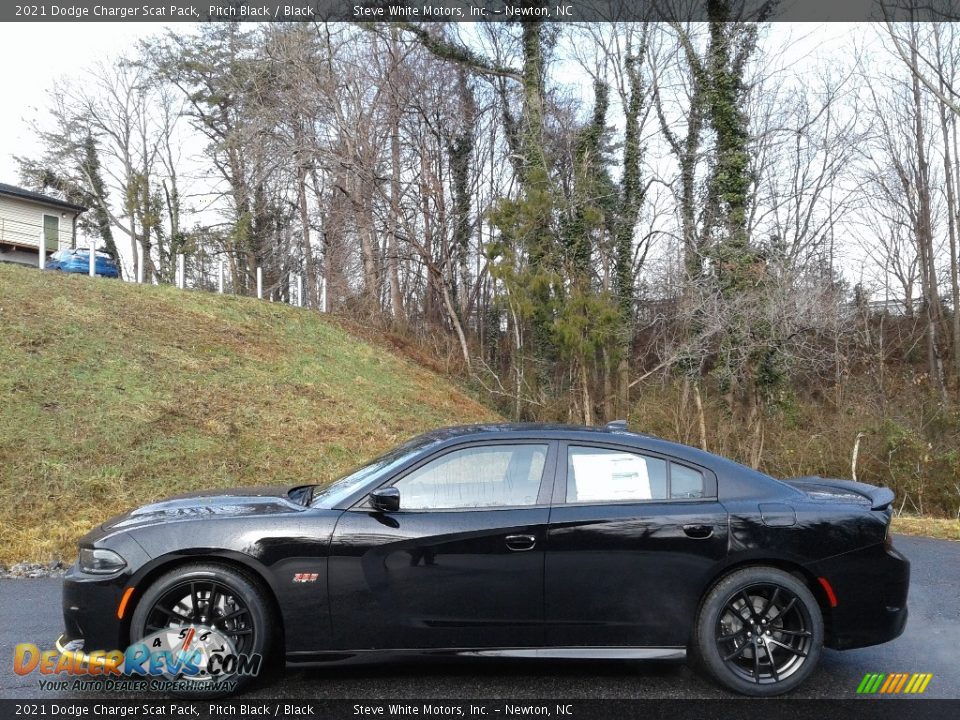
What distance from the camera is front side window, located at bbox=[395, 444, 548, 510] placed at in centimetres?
417

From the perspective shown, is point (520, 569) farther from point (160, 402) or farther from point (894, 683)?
point (160, 402)

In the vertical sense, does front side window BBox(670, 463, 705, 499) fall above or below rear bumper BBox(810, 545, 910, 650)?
above

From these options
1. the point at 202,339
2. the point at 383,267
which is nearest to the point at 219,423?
the point at 202,339

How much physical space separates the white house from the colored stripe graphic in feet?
116

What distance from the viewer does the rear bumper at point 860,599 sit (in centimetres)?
413

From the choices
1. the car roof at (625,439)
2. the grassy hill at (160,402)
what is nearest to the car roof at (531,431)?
the car roof at (625,439)

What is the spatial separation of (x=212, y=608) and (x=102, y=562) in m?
0.63

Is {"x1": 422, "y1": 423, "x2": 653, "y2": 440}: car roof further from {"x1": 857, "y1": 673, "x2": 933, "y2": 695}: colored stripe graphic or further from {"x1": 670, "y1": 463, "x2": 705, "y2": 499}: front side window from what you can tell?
{"x1": 857, "y1": 673, "x2": 933, "y2": 695}: colored stripe graphic

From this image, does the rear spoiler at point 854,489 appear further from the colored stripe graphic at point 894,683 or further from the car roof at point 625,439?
the colored stripe graphic at point 894,683

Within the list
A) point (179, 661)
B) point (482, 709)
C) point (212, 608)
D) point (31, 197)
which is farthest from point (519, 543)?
point (31, 197)

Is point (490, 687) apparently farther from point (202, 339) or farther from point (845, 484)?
point (202, 339)

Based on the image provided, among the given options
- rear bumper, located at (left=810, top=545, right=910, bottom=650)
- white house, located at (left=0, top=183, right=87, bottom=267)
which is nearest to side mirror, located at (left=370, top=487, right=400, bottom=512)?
rear bumper, located at (left=810, top=545, right=910, bottom=650)

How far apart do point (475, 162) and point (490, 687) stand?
2372 centimetres

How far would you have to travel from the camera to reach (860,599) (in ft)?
13.6
